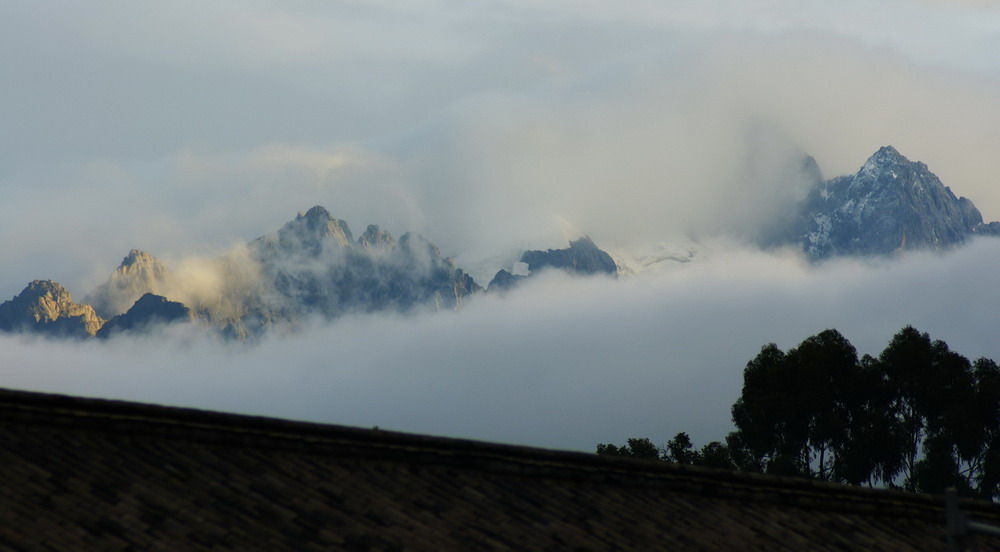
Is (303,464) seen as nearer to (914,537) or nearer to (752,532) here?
(752,532)

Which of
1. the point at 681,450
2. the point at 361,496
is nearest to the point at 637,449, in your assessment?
the point at 681,450

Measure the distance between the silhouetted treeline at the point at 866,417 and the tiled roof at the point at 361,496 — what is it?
67.7 meters

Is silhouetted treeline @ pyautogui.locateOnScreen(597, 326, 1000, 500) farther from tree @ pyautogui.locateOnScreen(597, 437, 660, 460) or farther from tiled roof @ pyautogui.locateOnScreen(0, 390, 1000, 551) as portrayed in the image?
tiled roof @ pyautogui.locateOnScreen(0, 390, 1000, 551)

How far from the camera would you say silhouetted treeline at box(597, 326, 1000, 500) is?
95.2 m


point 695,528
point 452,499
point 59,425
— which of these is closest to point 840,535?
point 695,528

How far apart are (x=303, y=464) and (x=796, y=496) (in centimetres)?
976

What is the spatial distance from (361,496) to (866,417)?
7851cm

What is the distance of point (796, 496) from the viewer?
90.3 ft

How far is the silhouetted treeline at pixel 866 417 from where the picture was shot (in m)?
95.2

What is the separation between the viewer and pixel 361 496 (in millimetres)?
23859

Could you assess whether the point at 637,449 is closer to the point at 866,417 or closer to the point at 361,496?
the point at 866,417

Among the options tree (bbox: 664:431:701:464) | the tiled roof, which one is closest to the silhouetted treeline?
tree (bbox: 664:431:701:464)

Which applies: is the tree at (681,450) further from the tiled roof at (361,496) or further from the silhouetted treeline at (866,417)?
the tiled roof at (361,496)

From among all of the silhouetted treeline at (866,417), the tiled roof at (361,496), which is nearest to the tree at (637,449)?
the silhouetted treeline at (866,417)
